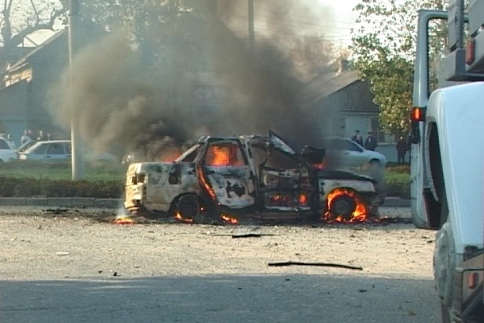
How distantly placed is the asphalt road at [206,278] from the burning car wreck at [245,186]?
94cm

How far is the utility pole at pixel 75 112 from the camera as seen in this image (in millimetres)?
22484

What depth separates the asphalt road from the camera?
786 cm

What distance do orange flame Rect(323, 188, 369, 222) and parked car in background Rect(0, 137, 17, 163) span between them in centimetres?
2379

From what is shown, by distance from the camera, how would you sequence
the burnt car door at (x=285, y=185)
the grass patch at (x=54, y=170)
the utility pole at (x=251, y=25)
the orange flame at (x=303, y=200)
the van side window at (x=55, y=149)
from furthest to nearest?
1. the van side window at (x=55, y=149)
2. the grass patch at (x=54, y=170)
3. the utility pole at (x=251, y=25)
4. the orange flame at (x=303, y=200)
5. the burnt car door at (x=285, y=185)

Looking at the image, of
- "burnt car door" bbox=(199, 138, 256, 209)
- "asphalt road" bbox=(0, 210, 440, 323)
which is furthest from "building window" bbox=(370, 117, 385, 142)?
"asphalt road" bbox=(0, 210, 440, 323)

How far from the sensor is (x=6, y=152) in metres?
39.6

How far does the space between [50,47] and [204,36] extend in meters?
27.0

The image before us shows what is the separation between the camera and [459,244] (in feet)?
16.8

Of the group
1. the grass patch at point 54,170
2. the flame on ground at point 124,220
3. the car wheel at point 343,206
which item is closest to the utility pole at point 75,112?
the grass patch at point 54,170

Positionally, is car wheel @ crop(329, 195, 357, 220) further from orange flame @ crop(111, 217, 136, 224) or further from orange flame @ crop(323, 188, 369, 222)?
orange flame @ crop(111, 217, 136, 224)

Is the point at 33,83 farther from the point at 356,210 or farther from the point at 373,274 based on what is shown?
the point at 373,274

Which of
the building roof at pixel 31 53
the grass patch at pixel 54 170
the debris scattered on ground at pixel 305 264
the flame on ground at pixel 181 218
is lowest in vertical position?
the debris scattered on ground at pixel 305 264

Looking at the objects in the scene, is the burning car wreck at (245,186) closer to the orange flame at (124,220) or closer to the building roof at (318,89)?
the orange flame at (124,220)

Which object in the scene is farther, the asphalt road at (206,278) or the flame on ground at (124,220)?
the flame on ground at (124,220)
